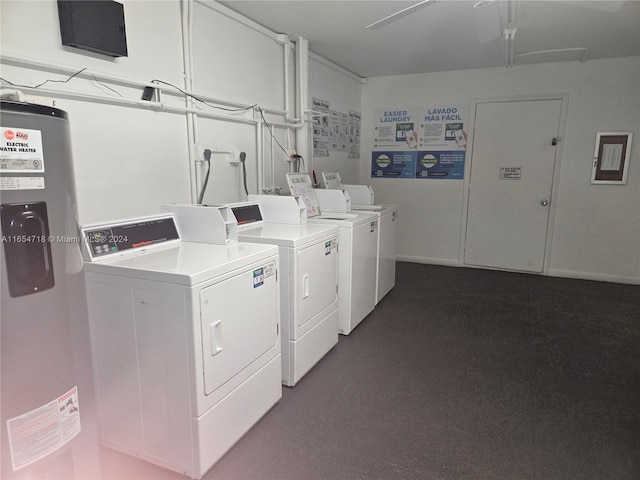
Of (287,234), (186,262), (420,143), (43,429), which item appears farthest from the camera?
(420,143)

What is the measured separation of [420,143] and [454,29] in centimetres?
189

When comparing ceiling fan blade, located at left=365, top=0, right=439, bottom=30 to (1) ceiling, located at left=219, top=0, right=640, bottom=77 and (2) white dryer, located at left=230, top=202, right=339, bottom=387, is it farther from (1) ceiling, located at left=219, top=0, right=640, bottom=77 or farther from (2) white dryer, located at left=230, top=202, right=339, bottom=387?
(2) white dryer, located at left=230, top=202, right=339, bottom=387

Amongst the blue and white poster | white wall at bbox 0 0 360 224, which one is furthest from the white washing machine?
the blue and white poster

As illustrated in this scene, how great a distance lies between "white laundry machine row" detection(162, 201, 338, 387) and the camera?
2174 mm

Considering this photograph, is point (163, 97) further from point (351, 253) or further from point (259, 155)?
point (351, 253)

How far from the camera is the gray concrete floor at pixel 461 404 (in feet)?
5.95

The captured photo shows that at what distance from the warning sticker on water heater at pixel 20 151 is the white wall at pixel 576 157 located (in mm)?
4586

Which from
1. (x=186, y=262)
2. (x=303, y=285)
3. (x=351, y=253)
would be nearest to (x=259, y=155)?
(x=351, y=253)

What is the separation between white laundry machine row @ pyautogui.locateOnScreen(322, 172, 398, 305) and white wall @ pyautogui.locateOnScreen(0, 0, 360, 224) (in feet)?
2.39

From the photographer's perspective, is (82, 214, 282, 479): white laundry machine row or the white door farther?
the white door

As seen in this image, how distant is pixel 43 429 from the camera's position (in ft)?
4.34

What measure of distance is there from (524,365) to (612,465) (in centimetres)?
91

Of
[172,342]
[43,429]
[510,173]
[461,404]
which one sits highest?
[510,173]

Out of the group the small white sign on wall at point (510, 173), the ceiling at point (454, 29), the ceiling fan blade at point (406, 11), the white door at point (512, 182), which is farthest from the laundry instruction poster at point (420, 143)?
the ceiling fan blade at point (406, 11)
